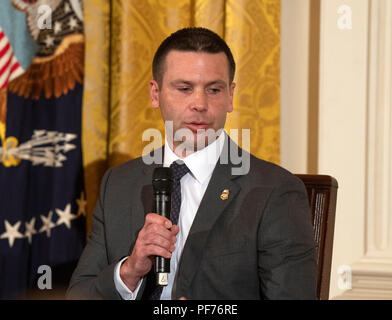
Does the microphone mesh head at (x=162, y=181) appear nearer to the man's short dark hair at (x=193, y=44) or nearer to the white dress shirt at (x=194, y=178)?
the white dress shirt at (x=194, y=178)

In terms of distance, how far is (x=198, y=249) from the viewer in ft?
4.97

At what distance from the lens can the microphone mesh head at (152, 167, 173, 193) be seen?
4.14ft

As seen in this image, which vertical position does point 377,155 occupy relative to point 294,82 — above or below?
below

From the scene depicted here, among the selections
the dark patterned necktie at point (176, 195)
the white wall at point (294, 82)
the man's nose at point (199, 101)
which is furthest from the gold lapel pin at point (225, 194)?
the white wall at point (294, 82)

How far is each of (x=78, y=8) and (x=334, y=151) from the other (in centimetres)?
119

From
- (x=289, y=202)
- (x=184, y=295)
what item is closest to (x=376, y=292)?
(x=289, y=202)

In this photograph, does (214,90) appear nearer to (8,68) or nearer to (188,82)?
(188,82)

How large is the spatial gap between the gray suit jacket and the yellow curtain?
1.99 feet

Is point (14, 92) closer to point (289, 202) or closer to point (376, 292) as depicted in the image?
point (289, 202)

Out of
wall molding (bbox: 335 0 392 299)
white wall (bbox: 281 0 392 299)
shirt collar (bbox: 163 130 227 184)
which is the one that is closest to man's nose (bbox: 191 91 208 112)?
shirt collar (bbox: 163 130 227 184)

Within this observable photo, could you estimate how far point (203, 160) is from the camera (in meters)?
1.64

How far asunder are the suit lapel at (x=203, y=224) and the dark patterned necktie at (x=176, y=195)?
0.20ft

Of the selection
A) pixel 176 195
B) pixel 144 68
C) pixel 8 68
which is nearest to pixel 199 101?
pixel 176 195

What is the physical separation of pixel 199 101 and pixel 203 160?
0.59 ft
